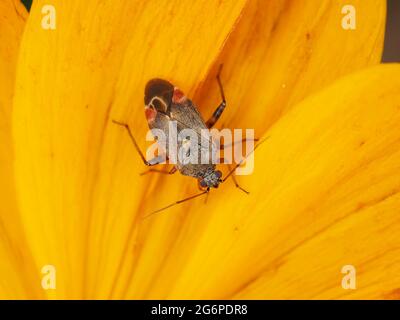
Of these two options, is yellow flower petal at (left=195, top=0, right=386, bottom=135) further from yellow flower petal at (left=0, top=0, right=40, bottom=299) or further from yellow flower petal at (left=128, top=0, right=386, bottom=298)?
yellow flower petal at (left=0, top=0, right=40, bottom=299)

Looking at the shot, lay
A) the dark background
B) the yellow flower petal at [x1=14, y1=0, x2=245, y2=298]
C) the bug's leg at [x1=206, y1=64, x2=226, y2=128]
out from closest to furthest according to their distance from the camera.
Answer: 1. the yellow flower petal at [x1=14, y1=0, x2=245, y2=298]
2. the bug's leg at [x1=206, y1=64, x2=226, y2=128]
3. the dark background

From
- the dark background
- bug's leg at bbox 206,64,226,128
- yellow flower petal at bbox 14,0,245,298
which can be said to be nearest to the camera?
yellow flower petal at bbox 14,0,245,298

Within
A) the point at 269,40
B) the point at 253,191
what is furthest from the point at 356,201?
the point at 269,40

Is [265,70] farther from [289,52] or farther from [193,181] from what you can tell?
[193,181]

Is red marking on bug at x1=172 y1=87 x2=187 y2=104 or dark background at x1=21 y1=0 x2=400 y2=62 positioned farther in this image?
dark background at x1=21 y1=0 x2=400 y2=62

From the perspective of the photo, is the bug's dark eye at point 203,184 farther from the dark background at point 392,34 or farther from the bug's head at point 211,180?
the dark background at point 392,34

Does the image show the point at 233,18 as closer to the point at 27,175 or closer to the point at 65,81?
the point at 65,81

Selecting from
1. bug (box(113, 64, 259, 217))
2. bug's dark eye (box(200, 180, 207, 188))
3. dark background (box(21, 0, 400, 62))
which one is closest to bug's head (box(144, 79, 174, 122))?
bug (box(113, 64, 259, 217))

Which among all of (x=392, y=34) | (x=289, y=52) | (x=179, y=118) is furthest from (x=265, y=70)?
(x=392, y=34)
